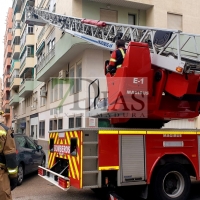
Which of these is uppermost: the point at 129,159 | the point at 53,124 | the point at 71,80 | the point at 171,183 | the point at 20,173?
the point at 71,80

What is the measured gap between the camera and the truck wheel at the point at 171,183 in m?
6.08

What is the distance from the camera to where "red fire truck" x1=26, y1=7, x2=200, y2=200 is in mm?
5727

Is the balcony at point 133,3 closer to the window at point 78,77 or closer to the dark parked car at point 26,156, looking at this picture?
the window at point 78,77

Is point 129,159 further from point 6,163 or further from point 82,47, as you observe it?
point 82,47

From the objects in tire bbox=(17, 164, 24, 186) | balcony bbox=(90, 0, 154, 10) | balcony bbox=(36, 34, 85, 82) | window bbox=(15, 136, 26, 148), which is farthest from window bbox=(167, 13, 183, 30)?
tire bbox=(17, 164, 24, 186)

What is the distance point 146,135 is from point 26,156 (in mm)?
4454

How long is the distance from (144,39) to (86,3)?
9648mm

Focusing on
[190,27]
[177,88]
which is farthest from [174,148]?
[190,27]

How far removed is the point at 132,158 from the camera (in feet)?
19.6

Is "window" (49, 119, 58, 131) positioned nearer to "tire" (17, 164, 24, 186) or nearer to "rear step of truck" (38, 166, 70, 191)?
"tire" (17, 164, 24, 186)

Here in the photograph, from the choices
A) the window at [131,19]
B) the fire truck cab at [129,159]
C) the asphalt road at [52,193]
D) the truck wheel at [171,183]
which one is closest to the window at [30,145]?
the asphalt road at [52,193]

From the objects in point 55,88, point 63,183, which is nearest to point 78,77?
point 55,88

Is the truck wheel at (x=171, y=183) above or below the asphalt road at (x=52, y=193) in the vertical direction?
above

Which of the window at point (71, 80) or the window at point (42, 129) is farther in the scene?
the window at point (42, 129)
